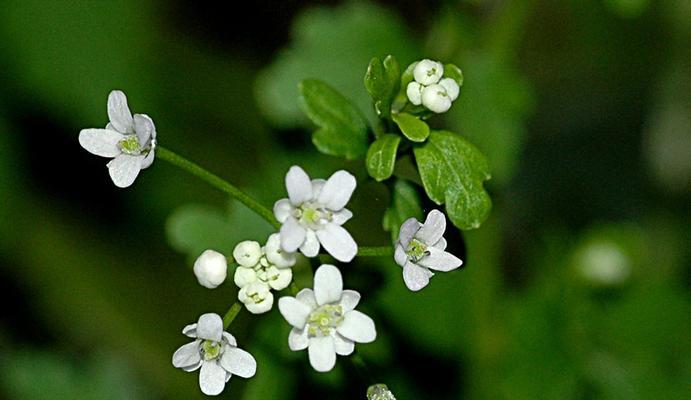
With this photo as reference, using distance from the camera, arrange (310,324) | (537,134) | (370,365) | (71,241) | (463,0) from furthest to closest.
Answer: (537,134) → (71,241) → (463,0) → (370,365) → (310,324)

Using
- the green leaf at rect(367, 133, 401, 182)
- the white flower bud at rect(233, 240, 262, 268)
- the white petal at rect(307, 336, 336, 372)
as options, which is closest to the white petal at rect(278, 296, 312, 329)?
the white petal at rect(307, 336, 336, 372)

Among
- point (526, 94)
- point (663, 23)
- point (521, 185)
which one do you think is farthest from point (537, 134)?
point (526, 94)

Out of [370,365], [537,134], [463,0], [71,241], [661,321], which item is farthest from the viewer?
[537,134]

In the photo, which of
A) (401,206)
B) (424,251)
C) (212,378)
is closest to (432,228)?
(424,251)

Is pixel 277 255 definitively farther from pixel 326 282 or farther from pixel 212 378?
pixel 212 378

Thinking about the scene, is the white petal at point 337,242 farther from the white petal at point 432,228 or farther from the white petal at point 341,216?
the white petal at point 432,228

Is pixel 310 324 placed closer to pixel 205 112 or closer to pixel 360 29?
pixel 360 29
